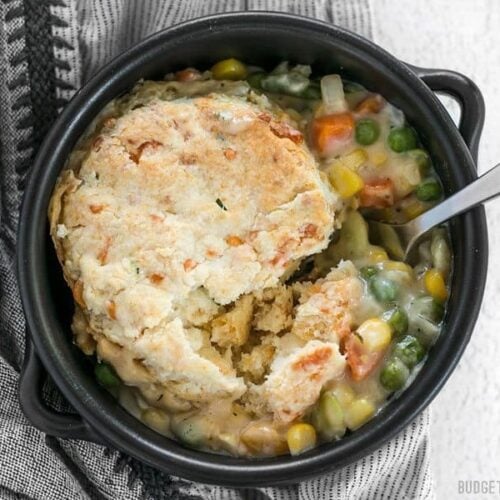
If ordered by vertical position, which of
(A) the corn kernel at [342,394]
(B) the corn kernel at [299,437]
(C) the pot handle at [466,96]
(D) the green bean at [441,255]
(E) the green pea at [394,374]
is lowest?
(B) the corn kernel at [299,437]

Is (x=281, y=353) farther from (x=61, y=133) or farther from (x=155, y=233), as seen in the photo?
(x=61, y=133)

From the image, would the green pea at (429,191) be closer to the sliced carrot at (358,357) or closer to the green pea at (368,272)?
the green pea at (368,272)

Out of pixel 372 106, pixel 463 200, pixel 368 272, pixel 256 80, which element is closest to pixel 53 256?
pixel 256 80

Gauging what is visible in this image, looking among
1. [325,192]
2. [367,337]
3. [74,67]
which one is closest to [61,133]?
[74,67]

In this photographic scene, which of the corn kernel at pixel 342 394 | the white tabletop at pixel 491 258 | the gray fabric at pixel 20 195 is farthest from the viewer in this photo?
the white tabletop at pixel 491 258

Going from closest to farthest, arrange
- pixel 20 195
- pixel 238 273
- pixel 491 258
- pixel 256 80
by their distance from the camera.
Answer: pixel 238 273, pixel 256 80, pixel 20 195, pixel 491 258

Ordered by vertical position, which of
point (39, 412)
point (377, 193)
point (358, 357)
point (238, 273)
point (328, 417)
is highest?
point (377, 193)

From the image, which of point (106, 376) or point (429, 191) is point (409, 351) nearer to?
point (429, 191)

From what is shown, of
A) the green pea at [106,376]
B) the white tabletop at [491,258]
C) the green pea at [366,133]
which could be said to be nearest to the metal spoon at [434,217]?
the green pea at [366,133]
